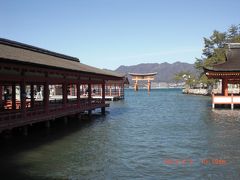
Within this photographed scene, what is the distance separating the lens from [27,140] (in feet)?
64.4

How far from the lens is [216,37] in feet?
263

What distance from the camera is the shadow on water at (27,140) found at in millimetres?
13297

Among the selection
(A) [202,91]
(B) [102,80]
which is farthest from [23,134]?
(A) [202,91]

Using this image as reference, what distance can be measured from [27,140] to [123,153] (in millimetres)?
6354

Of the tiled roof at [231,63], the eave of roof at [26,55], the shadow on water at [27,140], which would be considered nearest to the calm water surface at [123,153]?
the shadow on water at [27,140]

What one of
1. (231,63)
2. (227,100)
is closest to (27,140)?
(227,100)

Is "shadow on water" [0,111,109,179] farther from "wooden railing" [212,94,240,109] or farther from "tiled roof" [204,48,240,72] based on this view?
"wooden railing" [212,94,240,109]

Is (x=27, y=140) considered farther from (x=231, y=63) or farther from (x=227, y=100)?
(x=231, y=63)

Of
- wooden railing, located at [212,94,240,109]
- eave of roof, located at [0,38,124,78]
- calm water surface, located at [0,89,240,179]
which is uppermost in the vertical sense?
eave of roof, located at [0,38,124,78]

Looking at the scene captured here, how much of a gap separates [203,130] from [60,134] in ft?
33.2

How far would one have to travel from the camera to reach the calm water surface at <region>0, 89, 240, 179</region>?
13188 millimetres

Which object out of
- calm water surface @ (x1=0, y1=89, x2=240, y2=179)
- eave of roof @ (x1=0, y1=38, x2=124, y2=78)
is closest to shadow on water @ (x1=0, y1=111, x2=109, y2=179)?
calm water surface @ (x1=0, y1=89, x2=240, y2=179)

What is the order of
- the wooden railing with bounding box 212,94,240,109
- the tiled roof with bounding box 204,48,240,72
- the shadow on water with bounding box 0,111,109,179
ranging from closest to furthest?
the shadow on water with bounding box 0,111,109,179 → the tiled roof with bounding box 204,48,240,72 → the wooden railing with bounding box 212,94,240,109

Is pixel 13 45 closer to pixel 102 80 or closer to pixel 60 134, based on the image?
pixel 60 134
